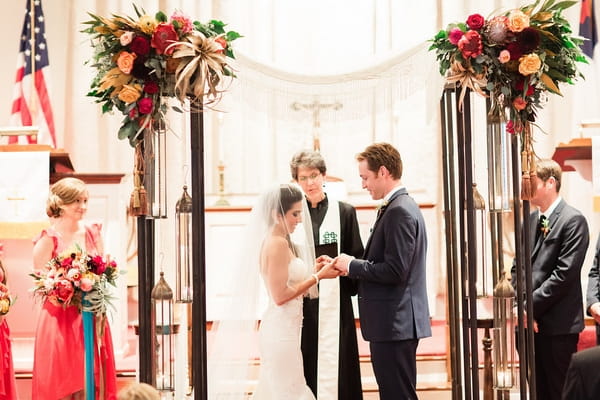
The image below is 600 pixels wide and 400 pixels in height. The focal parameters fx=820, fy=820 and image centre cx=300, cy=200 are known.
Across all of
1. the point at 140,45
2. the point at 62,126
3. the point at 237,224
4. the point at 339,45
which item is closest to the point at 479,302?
the point at 237,224

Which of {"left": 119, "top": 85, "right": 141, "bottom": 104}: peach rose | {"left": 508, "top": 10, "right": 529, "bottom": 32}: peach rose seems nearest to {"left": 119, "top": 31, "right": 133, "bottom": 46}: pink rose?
{"left": 119, "top": 85, "right": 141, "bottom": 104}: peach rose

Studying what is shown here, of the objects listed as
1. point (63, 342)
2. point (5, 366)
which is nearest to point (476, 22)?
A: point (63, 342)

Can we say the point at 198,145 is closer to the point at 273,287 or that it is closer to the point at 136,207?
the point at 136,207

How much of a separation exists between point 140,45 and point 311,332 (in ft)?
7.00

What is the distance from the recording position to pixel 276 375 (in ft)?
15.5

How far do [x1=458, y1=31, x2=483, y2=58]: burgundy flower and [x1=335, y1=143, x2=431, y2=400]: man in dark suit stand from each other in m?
0.72

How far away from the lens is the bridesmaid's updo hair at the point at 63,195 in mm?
5246

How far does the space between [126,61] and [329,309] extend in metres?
2.11

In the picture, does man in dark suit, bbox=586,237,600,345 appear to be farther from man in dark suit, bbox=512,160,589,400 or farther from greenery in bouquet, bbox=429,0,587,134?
greenery in bouquet, bbox=429,0,587,134

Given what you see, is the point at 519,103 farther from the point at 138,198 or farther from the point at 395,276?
the point at 138,198

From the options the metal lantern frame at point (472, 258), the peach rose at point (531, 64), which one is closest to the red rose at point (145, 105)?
the metal lantern frame at point (472, 258)

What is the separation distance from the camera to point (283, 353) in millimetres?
4734

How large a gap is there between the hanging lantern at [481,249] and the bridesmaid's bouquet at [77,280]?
2.16 metres

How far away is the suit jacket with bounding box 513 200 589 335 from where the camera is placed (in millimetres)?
4855
